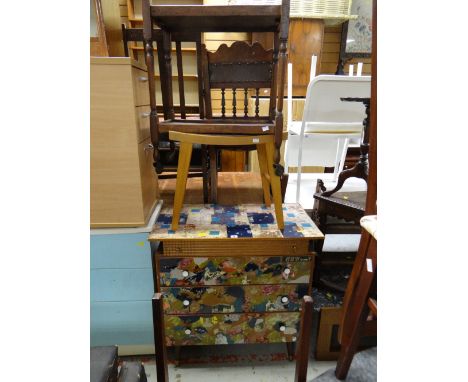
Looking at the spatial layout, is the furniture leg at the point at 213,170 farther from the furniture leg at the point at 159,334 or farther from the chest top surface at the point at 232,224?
the furniture leg at the point at 159,334

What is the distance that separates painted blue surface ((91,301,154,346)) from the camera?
1.28m

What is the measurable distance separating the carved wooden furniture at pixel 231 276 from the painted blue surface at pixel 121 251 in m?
0.06

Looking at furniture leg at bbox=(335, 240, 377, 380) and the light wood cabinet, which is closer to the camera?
furniture leg at bbox=(335, 240, 377, 380)

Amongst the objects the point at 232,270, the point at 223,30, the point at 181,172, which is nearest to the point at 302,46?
the point at 223,30

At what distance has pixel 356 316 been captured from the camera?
914mm

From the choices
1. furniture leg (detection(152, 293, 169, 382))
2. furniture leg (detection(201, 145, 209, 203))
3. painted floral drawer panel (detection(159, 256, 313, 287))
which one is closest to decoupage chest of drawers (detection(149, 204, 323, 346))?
painted floral drawer panel (detection(159, 256, 313, 287))

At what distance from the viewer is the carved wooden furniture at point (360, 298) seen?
848 millimetres

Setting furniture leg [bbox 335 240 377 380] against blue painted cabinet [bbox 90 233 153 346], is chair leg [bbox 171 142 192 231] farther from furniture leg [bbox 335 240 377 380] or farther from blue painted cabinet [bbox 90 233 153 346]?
furniture leg [bbox 335 240 377 380]

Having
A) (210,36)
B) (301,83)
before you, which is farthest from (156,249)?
(210,36)

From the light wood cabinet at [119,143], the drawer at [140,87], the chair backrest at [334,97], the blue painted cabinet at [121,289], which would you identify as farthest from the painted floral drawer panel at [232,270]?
the chair backrest at [334,97]

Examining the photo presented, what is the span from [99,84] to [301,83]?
86.9 inches

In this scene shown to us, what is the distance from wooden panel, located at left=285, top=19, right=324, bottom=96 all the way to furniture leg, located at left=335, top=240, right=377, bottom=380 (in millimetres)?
2298

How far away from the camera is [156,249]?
1267 mm
